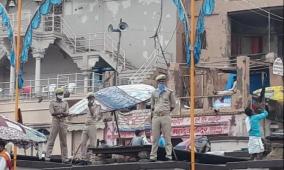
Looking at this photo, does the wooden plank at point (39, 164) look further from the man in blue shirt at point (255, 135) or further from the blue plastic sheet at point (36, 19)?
the man in blue shirt at point (255, 135)

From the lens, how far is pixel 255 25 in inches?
1687

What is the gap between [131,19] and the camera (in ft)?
137

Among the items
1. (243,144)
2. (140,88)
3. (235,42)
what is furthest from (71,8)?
(140,88)

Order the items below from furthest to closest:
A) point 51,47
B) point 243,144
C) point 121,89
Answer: point 51,47 < point 243,144 < point 121,89

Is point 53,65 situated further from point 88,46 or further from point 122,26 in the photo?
point 122,26

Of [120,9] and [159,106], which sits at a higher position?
[120,9]

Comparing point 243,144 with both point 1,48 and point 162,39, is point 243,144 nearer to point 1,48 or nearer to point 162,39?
point 162,39

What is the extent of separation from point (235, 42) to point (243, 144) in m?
15.3

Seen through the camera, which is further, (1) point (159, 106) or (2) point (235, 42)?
(2) point (235, 42)

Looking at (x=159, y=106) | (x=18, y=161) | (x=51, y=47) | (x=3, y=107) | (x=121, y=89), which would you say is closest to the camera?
(x=159, y=106)

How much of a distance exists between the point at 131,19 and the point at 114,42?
1.54m

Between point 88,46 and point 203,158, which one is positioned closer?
point 203,158

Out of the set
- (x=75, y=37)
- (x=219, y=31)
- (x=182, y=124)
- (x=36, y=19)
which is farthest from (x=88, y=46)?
(x=36, y=19)

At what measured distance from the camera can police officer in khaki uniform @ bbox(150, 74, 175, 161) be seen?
18.3m
